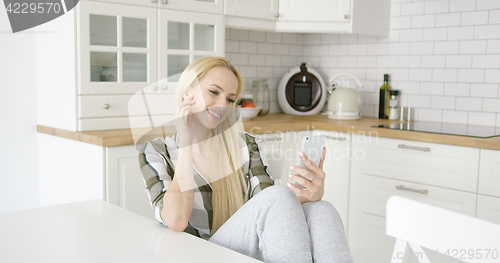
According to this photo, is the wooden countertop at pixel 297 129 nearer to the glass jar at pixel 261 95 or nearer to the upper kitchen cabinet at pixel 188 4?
the glass jar at pixel 261 95

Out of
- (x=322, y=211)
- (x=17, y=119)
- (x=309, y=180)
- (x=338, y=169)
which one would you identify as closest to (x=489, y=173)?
(x=338, y=169)

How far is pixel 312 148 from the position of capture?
127cm

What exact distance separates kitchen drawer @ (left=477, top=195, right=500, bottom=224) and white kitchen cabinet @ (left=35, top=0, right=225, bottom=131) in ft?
4.88

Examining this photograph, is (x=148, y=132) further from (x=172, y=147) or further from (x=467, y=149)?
(x=467, y=149)

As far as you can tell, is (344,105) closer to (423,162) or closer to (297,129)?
(297,129)

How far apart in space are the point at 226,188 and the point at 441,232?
2.41 ft

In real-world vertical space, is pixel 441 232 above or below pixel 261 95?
below

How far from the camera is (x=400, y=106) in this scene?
9.78 feet

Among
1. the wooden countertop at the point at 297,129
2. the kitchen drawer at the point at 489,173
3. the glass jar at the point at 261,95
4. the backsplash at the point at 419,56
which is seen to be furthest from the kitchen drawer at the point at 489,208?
the glass jar at the point at 261,95

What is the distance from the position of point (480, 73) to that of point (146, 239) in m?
2.32

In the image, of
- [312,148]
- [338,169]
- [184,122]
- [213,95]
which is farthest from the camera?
[338,169]

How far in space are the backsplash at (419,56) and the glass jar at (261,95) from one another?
0.10 m

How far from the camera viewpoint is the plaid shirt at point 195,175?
1.31 metres

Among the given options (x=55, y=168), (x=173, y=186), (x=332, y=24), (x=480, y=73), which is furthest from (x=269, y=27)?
(x=173, y=186)
